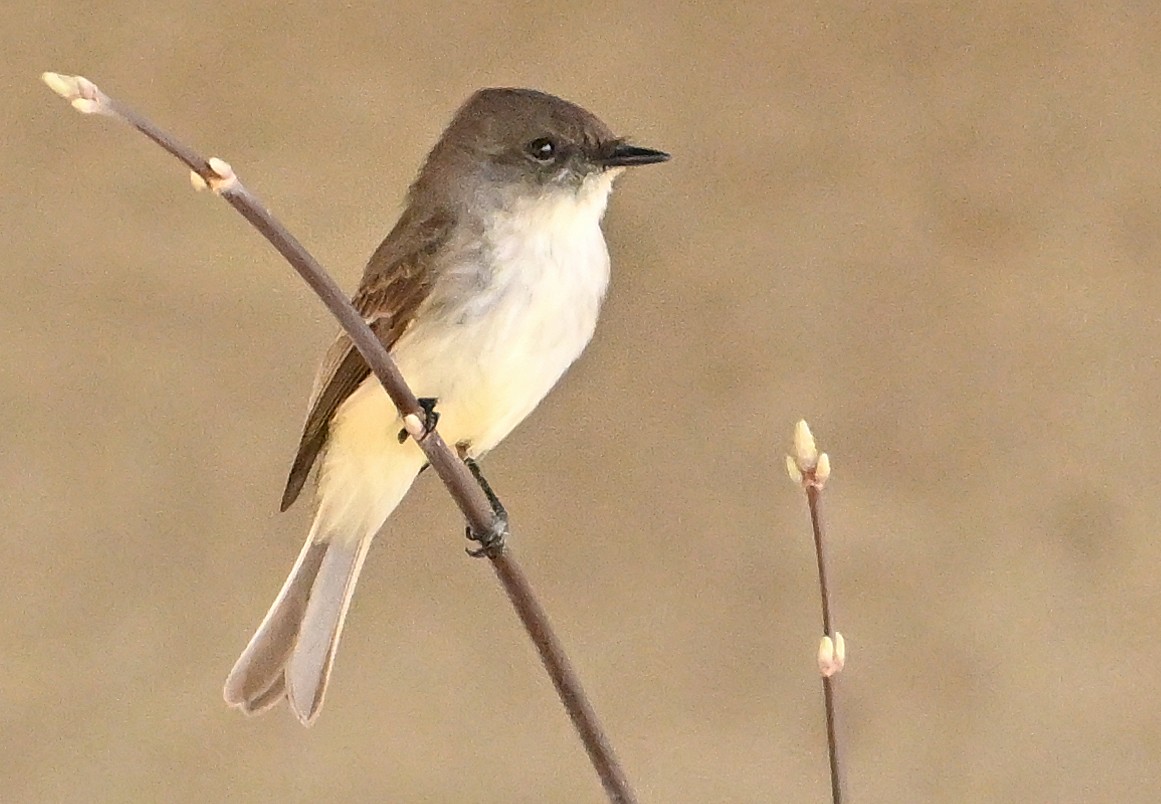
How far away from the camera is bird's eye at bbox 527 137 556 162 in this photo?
103 cm

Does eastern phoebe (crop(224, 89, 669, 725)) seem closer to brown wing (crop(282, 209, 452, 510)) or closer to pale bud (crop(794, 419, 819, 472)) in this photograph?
brown wing (crop(282, 209, 452, 510))

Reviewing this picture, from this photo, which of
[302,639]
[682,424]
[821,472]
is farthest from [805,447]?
[682,424]

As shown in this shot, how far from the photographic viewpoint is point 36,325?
158cm

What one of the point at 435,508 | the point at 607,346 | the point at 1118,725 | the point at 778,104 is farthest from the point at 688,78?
the point at 1118,725

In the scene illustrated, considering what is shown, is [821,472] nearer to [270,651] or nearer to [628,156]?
[628,156]

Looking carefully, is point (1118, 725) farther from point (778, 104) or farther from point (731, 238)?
point (778, 104)

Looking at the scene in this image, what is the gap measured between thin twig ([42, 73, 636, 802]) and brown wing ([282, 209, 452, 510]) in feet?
0.87

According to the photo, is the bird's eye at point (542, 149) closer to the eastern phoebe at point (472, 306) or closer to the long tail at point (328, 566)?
the eastern phoebe at point (472, 306)

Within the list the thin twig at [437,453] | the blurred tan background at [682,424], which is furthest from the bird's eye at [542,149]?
the blurred tan background at [682,424]

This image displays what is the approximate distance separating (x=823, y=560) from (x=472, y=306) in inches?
17.2

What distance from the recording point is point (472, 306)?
981 millimetres

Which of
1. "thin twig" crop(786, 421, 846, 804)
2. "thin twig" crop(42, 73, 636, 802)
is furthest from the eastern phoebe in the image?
"thin twig" crop(786, 421, 846, 804)

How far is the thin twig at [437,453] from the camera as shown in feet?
1.86

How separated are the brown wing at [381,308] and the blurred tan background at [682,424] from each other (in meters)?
0.59
